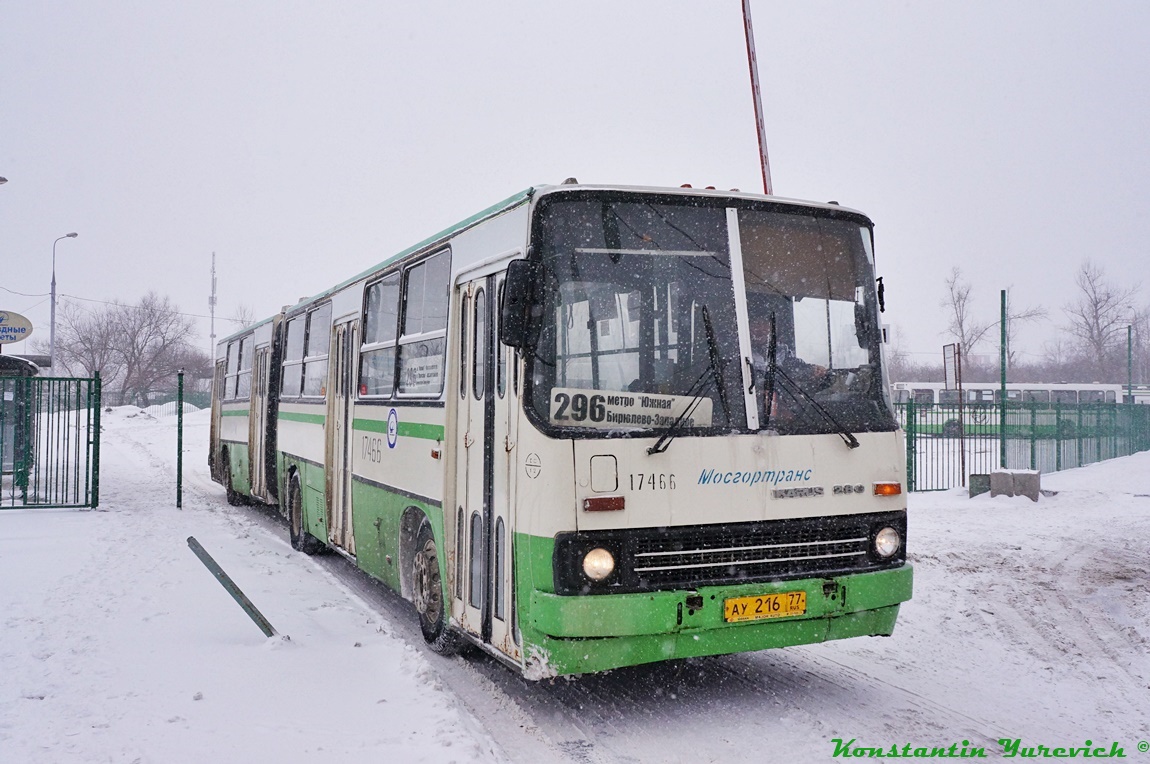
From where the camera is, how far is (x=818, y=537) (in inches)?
222

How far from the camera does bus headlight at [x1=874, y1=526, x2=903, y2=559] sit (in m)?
5.83

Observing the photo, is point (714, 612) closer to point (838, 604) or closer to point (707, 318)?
point (838, 604)

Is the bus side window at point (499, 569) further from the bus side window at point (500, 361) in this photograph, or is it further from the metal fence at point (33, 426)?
the metal fence at point (33, 426)

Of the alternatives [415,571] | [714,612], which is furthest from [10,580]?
[714,612]

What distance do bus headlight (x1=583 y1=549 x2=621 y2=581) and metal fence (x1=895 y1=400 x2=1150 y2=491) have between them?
43.6 ft

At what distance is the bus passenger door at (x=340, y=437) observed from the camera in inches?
382

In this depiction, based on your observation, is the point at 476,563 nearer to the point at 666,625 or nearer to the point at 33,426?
the point at 666,625

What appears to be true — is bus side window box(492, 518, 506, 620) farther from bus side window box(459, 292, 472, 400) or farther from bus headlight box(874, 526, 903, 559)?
bus headlight box(874, 526, 903, 559)

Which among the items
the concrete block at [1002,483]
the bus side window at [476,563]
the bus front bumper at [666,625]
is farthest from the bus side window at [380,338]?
the concrete block at [1002,483]

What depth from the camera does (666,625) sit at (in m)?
5.16

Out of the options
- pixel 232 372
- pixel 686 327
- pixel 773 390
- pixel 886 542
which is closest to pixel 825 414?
pixel 773 390

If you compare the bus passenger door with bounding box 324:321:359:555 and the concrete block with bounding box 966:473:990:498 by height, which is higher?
the bus passenger door with bounding box 324:321:359:555

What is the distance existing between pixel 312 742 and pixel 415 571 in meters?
2.48

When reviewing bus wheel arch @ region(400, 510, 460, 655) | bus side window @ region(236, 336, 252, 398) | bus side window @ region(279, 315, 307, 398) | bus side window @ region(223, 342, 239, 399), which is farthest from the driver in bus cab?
bus side window @ region(223, 342, 239, 399)
